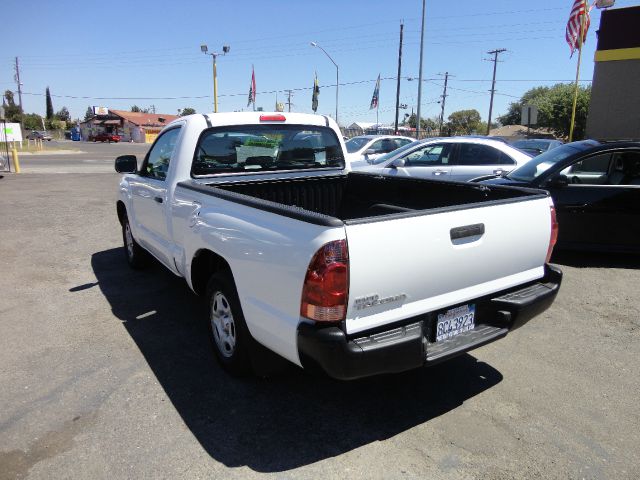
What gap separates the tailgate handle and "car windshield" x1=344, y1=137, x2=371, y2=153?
1253cm

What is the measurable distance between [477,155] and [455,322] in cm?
712

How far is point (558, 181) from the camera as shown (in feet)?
20.8

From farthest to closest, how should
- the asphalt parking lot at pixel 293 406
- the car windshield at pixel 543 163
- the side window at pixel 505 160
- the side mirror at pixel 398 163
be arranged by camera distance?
the side mirror at pixel 398 163
the side window at pixel 505 160
the car windshield at pixel 543 163
the asphalt parking lot at pixel 293 406

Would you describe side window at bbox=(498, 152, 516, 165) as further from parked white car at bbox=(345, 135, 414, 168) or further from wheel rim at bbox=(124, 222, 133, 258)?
wheel rim at bbox=(124, 222, 133, 258)

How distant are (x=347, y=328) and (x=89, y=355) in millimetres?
2488

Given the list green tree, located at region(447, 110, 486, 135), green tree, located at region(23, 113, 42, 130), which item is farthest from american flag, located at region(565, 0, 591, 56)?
green tree, located at region(23, 113, 42, 130)

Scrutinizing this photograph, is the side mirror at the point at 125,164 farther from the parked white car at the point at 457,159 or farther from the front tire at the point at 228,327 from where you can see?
the parked white car at the point at 457,159

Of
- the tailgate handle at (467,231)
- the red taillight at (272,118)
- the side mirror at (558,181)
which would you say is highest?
the red taillight at (272,118)

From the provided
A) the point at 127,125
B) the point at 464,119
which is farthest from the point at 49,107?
the point at 464,119

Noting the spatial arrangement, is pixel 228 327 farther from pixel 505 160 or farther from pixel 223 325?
pixel 505 160

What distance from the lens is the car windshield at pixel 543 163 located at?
660cm

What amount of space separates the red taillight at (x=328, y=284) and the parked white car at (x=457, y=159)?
6600mm

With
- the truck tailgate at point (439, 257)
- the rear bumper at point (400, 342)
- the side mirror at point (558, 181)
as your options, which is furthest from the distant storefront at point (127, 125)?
the rear bumper at point (400, 342)

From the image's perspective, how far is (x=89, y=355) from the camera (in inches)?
154
